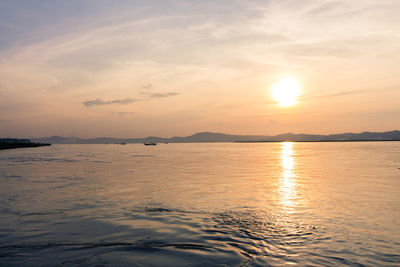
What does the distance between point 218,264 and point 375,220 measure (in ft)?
31.1

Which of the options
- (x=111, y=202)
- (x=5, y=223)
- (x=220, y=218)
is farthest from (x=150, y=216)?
(x=5, y=223)

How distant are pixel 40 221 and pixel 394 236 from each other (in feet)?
51.3

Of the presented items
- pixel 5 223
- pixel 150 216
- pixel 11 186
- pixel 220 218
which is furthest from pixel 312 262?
pixel 11 186

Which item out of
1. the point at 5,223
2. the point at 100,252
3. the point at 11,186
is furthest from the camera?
the point at 11,186

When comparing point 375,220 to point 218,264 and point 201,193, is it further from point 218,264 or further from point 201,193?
point 201,193

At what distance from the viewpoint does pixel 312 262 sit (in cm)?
986

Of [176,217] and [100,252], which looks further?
[176,217]

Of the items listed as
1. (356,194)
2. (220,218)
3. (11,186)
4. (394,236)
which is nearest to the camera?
(394,236)

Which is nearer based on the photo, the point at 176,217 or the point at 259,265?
the point at 259,265

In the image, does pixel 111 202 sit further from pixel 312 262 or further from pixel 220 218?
pixel 312 262

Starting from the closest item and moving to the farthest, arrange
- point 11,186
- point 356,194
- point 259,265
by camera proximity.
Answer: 1. point 259,265
2. point 356,194
3. point 11,186

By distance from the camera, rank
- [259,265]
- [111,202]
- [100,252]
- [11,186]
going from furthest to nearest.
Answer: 1. [11,186]
2. [111,202]
3. [100,252]
4. [259,265]

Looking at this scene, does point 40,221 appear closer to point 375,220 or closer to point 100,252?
point 100,252

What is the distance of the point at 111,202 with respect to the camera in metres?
19.9
